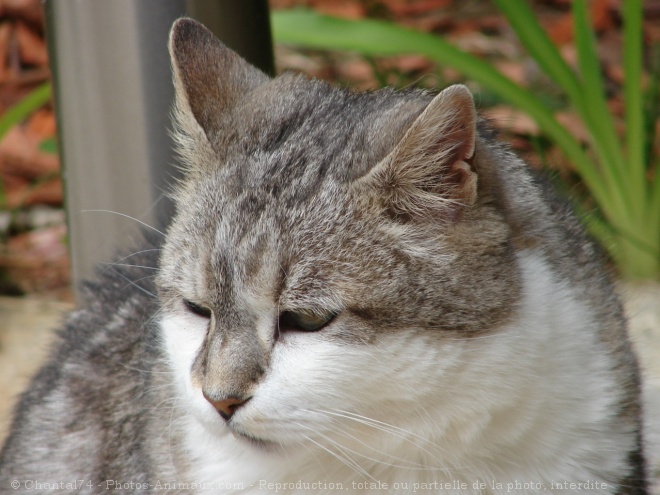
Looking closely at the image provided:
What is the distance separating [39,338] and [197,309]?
7.16 feet

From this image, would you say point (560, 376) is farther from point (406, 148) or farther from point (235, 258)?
point (235, 258)

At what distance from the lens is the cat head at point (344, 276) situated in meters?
1.84

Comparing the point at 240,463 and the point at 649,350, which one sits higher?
the point at 240,463

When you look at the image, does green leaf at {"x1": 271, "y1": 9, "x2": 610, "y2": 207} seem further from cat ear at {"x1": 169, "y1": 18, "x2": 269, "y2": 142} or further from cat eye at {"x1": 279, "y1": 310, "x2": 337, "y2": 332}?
cat eye at {"x1": 279, "y1": 310, "x2": 337, "y2": 332}

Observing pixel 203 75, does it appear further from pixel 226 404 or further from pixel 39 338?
pixel 39 338

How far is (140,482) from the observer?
92.5 inches

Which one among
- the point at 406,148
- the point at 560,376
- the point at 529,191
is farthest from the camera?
the point at 529,191

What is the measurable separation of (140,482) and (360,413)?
0.77 meters

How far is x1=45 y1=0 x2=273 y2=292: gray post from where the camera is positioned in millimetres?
3102

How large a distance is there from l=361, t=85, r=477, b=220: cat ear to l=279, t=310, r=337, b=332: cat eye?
28 cm

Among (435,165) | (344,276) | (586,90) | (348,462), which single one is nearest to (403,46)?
(586,90)

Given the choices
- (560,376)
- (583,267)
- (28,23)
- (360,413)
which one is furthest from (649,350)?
(28,23)

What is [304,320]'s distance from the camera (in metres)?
1.89

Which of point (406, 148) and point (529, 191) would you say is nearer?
point (406, 148)
